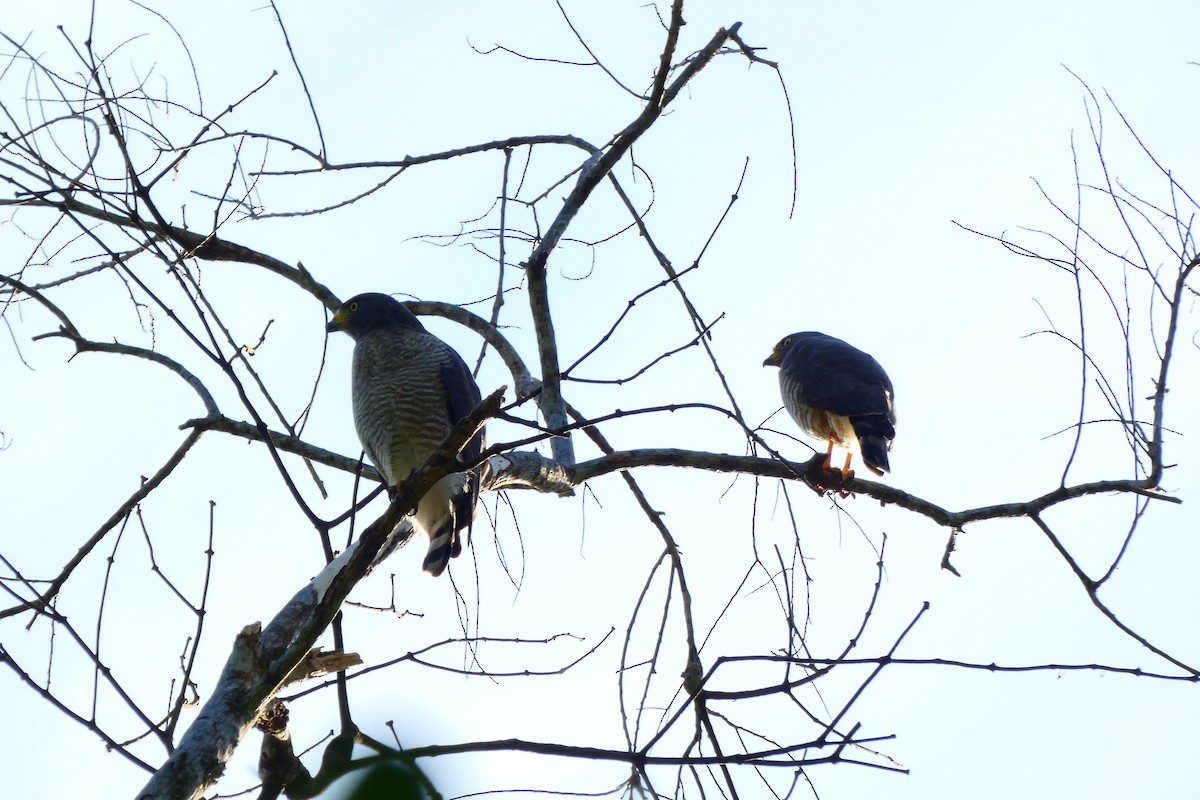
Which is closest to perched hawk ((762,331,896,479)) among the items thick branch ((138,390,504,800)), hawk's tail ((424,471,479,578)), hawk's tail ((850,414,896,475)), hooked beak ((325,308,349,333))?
hawk's tail ((850,414,896,475))

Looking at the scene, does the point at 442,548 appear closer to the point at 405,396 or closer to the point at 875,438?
the point at 405,396

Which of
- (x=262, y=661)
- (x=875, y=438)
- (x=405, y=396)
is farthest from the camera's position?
(x=875, y=438)

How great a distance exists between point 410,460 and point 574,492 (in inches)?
40.1

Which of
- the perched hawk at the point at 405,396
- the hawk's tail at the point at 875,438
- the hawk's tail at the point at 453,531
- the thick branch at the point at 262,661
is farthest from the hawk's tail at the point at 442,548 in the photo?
the hawk's tail at the point at 875,438

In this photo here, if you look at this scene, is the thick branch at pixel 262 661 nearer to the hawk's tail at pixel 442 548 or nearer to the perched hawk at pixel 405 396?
the hawk's tail at pixel 442 548

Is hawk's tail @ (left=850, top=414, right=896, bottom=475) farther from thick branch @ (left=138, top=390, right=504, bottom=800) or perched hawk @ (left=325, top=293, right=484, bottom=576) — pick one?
thick branch @ (left=138, top=390, right=504, bottom=800)

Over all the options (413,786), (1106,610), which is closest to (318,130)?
(1106,610)

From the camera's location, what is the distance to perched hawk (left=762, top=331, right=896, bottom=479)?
17.4ft

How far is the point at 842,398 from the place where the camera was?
18.3ft

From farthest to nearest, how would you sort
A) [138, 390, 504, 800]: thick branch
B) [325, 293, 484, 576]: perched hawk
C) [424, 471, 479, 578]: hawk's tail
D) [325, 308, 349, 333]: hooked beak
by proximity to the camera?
[325, 308, 349, 333]: hooked beak, [325, 293, 484, 576]: perched hawk, [424, 471, 479, 578]: hawk's tail, [138, 390, 504, 800]: thick branch

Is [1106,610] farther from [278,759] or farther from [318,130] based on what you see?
[318,130]

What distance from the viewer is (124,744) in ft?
8.96

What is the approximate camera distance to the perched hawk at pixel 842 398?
531cm

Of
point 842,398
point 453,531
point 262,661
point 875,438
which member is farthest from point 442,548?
point 842,398
